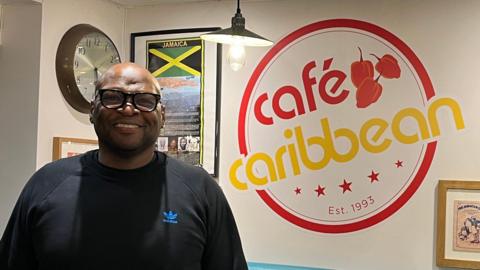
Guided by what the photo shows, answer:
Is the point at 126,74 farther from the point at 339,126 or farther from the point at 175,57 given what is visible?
the point at 175,57

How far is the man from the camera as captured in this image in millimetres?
1150

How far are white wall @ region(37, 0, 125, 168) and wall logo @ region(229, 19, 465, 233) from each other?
0.86 m

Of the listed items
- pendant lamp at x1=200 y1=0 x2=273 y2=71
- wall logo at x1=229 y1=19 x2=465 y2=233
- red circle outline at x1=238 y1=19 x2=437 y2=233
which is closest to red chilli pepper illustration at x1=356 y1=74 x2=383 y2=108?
wall logo at x1=229 y1=19 x2=465 y2=233

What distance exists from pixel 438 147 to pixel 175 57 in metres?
1.49

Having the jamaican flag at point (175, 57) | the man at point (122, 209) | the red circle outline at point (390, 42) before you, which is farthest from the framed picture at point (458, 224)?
the man at point (122, 209)

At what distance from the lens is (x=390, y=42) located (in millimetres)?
2809

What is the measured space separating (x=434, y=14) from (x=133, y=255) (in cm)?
211

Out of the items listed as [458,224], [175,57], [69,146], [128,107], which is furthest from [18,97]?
[458,224]

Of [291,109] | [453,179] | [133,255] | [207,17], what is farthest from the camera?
[207,17]

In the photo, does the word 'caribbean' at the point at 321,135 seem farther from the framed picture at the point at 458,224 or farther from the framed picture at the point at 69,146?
the framed picture at the point at 69,146

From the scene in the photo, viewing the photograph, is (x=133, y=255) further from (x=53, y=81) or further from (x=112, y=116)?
(x=53, y=81)

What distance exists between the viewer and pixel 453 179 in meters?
2.64

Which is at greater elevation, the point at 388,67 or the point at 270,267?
the point at 388,67

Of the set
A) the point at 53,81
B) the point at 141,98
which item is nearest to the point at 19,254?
the point at 141,98
